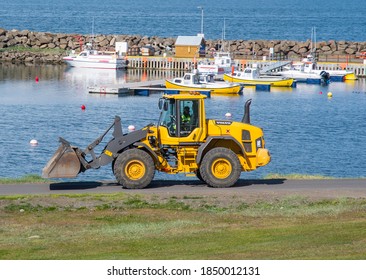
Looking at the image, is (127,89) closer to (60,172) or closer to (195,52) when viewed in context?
(195,52)

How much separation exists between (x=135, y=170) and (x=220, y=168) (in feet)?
8.02

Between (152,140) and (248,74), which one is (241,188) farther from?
(248,74)

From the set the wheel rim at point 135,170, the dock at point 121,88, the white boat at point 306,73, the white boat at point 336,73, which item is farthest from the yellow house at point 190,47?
the wheel rim at point 135,170

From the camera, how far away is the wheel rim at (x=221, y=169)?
27320 mm

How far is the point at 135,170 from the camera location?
88.9 ft

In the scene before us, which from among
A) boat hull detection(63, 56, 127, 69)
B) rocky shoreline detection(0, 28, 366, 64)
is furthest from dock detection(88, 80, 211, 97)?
rocky shoreline detection(0, 28, 366, 64)

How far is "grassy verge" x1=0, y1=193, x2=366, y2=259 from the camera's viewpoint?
18359 mm

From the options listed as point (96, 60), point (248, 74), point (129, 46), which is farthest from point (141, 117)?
point (129, 46)

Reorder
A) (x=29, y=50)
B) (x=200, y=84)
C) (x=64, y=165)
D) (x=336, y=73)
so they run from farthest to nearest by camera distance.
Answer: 1. (x=29, y=50)
2. (x=336, y=73)
3. (x=200, y=84)
4. (x=64, y=165)

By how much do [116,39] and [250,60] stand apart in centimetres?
2130

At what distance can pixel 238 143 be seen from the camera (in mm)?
27188

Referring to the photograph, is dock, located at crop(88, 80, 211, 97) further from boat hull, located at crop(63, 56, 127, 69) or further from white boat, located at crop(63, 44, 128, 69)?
boat hull, located at crop(63, 56, 127, 69)

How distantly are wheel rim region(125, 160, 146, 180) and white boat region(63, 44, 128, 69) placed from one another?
69.2 m

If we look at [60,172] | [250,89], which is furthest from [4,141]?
A: [250,89]
